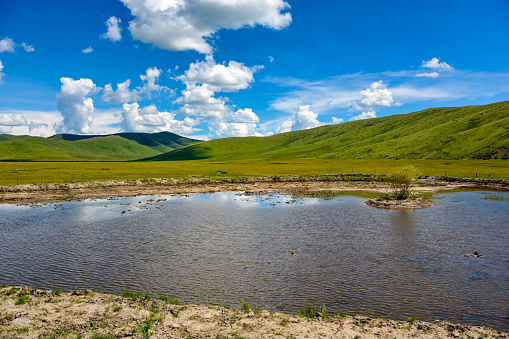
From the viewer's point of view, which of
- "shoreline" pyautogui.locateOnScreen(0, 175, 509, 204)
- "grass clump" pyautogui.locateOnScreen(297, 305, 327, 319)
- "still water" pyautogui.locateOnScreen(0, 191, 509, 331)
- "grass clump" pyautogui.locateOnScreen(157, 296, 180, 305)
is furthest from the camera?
"shoreline" pyautogui.locateOnScreen(0, 175, 509, 204)

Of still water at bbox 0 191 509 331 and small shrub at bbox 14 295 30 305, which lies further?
still water at bbox 0 191 509 331

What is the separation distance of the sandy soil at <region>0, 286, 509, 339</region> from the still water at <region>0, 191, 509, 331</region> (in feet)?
4.69

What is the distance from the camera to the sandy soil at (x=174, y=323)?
11938 millimetres

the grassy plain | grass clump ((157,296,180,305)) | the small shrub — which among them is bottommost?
grass clump ((157,296,180,305))

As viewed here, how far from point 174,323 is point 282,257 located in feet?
36.6

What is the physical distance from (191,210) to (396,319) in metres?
32.4

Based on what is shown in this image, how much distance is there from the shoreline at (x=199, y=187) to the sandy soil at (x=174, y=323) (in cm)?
4321

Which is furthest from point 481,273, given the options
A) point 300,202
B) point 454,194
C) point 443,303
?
point 454,194

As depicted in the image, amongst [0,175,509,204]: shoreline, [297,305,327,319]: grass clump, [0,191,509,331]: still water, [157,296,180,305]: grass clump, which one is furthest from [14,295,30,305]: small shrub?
[0,175,509,204]: shoreline

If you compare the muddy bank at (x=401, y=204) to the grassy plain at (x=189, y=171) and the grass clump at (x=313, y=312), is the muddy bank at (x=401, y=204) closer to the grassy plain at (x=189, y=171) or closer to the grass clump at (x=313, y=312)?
the grass clump at (x=313, y=312)

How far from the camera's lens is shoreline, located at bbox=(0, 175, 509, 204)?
55.9m

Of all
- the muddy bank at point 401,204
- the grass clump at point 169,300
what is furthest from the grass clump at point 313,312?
the muddy bank at point 401,204

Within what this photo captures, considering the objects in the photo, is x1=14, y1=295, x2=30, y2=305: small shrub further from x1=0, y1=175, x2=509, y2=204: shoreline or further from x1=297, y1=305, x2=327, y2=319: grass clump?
x1=0, y1=175, x2=509, y2=204: shoreline

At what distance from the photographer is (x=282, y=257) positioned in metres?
22.6
